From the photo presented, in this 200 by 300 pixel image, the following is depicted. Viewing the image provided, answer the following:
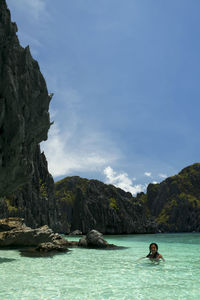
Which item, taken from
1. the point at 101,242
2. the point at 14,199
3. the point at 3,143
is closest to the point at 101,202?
the point at 14,199

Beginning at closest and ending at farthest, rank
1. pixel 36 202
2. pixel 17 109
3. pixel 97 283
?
pixel 97 283 < pixel 17 109 < pixel 36 202

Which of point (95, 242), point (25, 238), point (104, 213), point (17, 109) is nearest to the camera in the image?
point (17, 109)

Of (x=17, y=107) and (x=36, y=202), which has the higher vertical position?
(x=17, y=107)

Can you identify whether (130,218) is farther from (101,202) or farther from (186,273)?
(186,273)

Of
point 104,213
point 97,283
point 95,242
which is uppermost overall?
point 104,213

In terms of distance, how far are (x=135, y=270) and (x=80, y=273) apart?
338cm

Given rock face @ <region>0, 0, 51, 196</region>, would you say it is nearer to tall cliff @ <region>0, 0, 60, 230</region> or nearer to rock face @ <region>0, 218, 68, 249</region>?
tall cliff @ <region>0, 0, 60, 230</region>

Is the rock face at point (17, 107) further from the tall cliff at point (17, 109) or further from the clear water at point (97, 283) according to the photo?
the clear water at point (97, 283)

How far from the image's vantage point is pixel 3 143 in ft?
69.4

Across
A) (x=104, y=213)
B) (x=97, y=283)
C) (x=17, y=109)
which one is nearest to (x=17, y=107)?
(x=17, y=109)

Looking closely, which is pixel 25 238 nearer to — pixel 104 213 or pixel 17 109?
pixel 17 109

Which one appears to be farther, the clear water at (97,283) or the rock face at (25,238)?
the rock face at (25,238)

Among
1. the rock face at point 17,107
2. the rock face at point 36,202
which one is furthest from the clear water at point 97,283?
the rock face at point 36,202

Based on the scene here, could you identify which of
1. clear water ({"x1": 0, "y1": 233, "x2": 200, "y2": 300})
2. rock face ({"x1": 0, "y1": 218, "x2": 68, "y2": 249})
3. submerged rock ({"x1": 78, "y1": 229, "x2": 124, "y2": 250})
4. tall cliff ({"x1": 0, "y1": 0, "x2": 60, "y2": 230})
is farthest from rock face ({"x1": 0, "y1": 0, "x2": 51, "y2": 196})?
submerged rock ({"x1": 78, "y1": 229, "x2": 124, "y2": 250})
